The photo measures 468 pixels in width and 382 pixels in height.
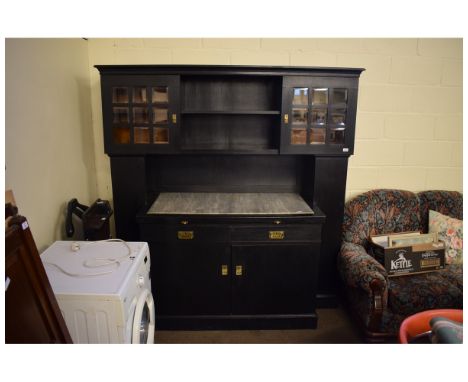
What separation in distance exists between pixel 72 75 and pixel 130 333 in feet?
5.76

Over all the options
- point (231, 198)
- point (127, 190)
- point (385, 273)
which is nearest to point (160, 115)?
point (127, 190)

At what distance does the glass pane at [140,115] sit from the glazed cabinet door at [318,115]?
3.07 feet

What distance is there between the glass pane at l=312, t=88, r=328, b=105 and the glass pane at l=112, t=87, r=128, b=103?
1271 mm

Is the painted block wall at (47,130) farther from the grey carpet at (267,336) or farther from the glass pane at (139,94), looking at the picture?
the grey carpet at (267,336)

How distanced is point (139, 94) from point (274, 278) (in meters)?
1.56

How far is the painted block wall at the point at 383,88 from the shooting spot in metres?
2.38

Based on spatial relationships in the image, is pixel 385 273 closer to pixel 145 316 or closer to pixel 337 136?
pixel 337 136

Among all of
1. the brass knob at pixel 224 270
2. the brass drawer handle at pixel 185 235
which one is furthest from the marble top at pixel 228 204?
the brass knob at pixel 224 270

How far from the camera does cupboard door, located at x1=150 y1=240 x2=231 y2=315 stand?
82.6 inches

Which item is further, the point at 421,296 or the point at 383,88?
the point at 383,88

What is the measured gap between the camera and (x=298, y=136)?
2191mm

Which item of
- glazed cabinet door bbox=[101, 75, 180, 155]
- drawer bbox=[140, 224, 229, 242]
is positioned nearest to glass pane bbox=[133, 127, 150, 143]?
glazed cabinet door bbox=[101, 75, 180, 155]

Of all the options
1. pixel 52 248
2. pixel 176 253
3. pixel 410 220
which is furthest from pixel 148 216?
pixel 410 220
